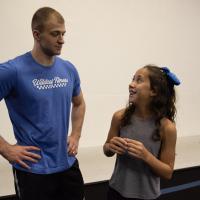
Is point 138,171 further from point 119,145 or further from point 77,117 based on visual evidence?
point 77,117

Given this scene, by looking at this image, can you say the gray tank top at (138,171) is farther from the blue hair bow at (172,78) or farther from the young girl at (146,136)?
the blue hair bow at (172,78)

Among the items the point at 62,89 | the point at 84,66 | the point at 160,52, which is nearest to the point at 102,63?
the point at 84,66

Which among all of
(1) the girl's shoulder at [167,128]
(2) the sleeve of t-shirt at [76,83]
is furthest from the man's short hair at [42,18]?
(1) the girl's shoulder at [167,128]

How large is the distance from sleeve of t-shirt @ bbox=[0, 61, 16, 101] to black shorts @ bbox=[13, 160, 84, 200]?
38 cm

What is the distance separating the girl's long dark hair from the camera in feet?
4.72

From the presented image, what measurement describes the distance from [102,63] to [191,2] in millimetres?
1433

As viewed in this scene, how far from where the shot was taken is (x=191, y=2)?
3.69 meters

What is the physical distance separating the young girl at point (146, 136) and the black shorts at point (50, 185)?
19 centimetres

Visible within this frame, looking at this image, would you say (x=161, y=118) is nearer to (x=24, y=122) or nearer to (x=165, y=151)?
(x=165, y=151)

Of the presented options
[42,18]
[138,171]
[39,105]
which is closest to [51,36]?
[42,18]

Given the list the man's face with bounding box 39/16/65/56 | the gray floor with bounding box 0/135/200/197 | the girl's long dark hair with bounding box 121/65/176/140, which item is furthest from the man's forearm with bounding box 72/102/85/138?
the gray floor with bounding box 0/135/200/197

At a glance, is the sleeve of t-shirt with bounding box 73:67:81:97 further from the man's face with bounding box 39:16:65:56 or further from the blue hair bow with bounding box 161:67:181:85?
the blue hair bow with bounding box 161:67:181:85

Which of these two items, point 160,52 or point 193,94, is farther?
point 193,94

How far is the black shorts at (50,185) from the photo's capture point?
1.40 metres
